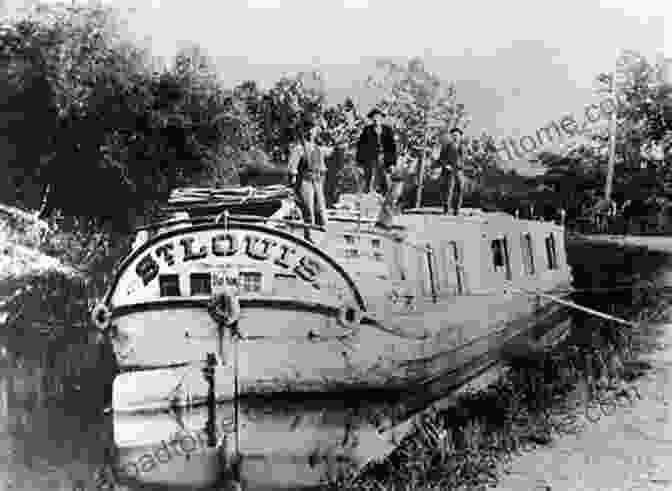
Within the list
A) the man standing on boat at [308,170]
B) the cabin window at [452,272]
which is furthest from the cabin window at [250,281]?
the cabin window at [452,272]

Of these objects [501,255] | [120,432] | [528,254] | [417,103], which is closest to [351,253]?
[417,103]

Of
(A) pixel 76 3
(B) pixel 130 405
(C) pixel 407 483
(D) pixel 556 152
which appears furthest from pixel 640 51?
(A) pixel 76 3

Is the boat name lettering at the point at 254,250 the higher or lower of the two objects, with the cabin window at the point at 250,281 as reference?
higher

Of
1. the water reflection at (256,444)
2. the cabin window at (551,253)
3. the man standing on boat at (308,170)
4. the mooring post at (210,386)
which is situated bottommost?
the water reflection at (256,444)

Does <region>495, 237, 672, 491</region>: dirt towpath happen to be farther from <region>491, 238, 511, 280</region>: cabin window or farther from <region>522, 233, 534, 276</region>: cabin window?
<region>522, 233, 534, 276</region>: cabin window

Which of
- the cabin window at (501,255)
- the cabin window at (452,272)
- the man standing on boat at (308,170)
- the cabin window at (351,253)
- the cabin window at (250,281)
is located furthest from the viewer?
the cabin window at (501,255)

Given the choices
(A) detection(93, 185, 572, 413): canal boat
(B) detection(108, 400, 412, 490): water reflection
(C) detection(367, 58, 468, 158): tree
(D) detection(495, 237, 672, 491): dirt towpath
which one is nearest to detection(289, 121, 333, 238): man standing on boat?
(A) detection(93, 185, 572, 413): canal boat

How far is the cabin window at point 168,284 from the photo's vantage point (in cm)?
926

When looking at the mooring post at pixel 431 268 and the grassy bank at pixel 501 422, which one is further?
the mooring post at pixel 431 268

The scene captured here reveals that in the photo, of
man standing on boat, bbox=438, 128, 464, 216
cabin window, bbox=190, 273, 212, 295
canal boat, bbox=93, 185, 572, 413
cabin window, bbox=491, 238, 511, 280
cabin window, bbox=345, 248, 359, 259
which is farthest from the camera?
cabin window, bbox=491, 238, 511, 280

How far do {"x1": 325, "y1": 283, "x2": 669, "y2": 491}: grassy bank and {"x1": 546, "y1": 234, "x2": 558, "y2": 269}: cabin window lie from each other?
540cm

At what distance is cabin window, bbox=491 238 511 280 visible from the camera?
42.8 ft

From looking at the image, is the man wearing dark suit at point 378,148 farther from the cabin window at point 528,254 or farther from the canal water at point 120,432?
the cabin window at point 528,254

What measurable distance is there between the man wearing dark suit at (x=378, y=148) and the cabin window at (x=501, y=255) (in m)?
2.86
